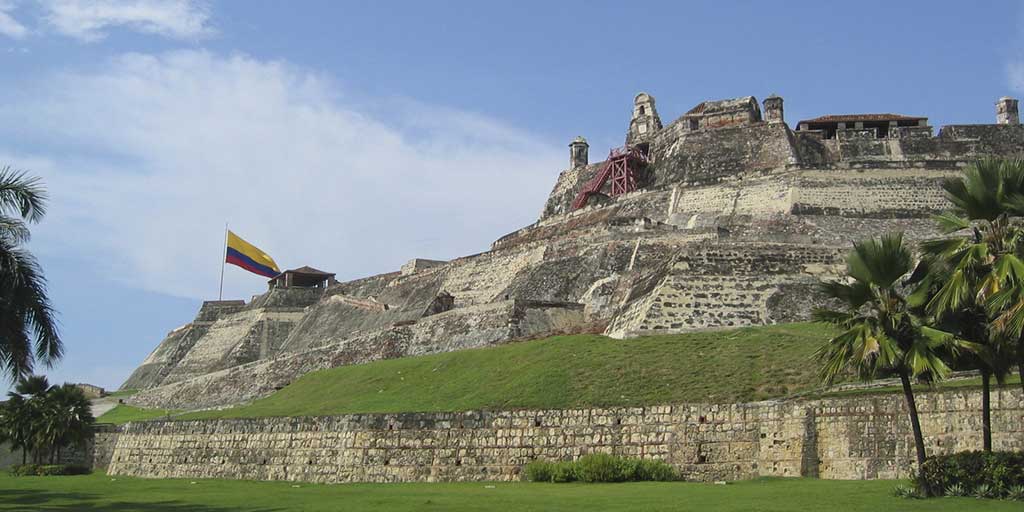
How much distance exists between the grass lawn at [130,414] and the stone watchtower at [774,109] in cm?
3128

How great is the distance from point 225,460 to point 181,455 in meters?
2.57

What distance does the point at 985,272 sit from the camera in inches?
594

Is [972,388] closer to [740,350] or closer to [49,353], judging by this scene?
[740,350]

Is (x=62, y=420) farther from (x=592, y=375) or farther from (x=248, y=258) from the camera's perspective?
(x=248, y=258)

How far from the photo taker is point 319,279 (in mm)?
68562

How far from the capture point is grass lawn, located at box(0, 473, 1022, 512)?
14109mm

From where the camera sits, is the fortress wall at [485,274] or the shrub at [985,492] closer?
the shrub at [985,492]

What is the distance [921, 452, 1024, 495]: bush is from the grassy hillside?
600cm

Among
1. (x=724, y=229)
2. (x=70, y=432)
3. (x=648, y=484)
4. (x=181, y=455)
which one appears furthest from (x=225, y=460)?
(x=724, y=229)

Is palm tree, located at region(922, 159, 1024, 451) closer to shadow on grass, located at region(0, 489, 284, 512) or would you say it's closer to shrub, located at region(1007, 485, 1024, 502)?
shrub, located at region(1007, 485, 1024, 502)

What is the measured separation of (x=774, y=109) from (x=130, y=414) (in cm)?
3349

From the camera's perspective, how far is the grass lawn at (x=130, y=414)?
43188 mm

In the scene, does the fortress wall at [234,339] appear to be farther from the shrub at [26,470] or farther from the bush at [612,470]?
the bush at [612,470]

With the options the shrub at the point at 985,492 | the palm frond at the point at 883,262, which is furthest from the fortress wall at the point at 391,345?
the shrub at the point at 985,492
